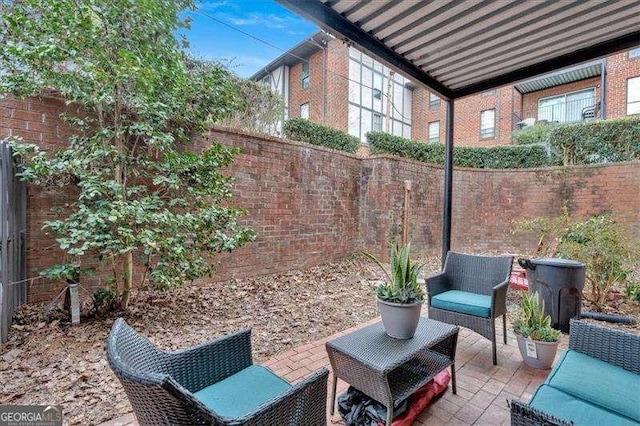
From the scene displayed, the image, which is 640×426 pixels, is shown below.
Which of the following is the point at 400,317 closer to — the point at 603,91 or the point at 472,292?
the point at 472,292

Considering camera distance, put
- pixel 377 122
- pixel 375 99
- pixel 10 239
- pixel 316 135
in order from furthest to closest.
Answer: pixel 377 122
pixel 375 99
pixel 316 135
pixel 10 239

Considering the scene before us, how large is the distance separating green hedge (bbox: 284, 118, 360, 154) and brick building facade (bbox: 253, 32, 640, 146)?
591cm

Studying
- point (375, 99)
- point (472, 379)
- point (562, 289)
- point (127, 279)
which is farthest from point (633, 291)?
point (375, 99)

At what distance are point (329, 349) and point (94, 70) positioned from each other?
303 centimetres

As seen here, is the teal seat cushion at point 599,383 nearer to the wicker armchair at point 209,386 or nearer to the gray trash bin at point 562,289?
the wicker armchair at point 209,386

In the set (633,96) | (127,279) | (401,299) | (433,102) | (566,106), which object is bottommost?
(127,279)

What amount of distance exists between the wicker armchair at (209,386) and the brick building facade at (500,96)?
12243 millimetres

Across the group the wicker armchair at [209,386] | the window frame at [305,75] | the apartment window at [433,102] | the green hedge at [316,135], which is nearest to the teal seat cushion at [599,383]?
the wicker armchair at [209,386]

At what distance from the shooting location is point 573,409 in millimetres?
1449

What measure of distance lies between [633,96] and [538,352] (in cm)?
1429

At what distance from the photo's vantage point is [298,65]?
47.4ft

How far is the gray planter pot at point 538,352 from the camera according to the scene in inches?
97.1

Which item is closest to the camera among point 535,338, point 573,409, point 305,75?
point 573,409

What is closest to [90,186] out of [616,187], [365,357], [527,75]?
[365,357]
